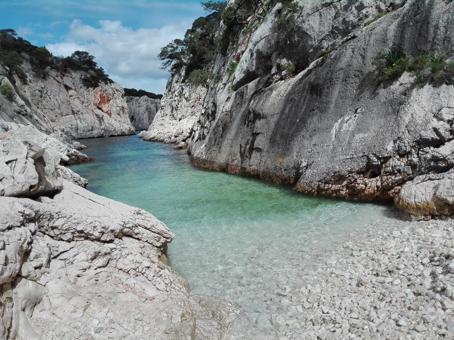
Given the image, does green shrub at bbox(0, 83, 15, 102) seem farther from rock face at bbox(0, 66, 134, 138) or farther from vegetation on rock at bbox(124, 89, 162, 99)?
vegetation on rock at bbox(124, 89, 162, 99)

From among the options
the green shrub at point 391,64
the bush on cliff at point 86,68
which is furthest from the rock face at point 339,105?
the bush on cliff at point 86,68

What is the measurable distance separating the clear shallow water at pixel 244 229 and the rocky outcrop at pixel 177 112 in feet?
82.5

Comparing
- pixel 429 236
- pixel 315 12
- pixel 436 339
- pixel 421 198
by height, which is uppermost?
pixel 315 12

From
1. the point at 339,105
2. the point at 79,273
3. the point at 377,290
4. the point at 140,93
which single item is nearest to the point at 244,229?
the point at 377,290

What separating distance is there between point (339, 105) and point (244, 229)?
672 centimetres

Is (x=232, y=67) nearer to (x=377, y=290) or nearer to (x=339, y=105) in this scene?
(x=339, y=105)

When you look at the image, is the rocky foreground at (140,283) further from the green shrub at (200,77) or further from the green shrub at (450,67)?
the green shrub at (200,77)

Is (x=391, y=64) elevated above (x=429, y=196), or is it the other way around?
(x=391, y=64)

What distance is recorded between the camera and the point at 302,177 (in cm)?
1367

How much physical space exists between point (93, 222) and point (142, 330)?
2.39 metres

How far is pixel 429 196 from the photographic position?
8.81 metres

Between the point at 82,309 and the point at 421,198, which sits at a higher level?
the point at 421,198

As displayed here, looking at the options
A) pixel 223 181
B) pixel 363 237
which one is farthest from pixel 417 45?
pixel 223 181

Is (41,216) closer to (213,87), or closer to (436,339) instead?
(436,339)
